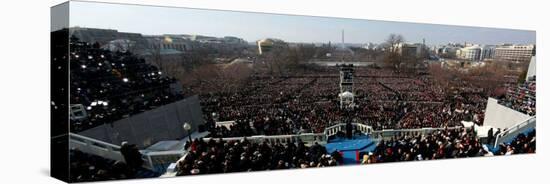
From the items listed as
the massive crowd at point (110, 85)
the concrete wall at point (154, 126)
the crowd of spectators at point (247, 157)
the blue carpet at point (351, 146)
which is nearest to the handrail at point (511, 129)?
the blue carpet at point (351, 146)

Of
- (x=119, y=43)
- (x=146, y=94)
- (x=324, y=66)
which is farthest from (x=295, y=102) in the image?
(x=119, y=43)

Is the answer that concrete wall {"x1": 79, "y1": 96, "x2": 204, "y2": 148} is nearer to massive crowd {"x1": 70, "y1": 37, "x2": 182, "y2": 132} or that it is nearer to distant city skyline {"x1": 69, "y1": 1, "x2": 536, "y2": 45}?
massive crowd {"x1": 70, "y1": 37, "x2": 182, "y2": 132}

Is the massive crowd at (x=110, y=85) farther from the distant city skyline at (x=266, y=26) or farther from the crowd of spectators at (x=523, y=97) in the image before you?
the crowd of spectators at (x=523, y=97)

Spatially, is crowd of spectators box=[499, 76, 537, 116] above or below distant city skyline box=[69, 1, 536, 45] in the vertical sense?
below

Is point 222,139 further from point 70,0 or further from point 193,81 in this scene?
point 70,0

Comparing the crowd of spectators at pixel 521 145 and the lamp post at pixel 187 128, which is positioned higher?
the lamp post at pixel 187 128

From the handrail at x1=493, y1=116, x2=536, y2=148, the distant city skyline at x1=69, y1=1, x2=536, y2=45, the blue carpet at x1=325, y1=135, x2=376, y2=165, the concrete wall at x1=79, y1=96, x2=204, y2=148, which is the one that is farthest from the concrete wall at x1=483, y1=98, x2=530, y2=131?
the concrete wall at x1=79, y1=96, x2=204, y2=148
